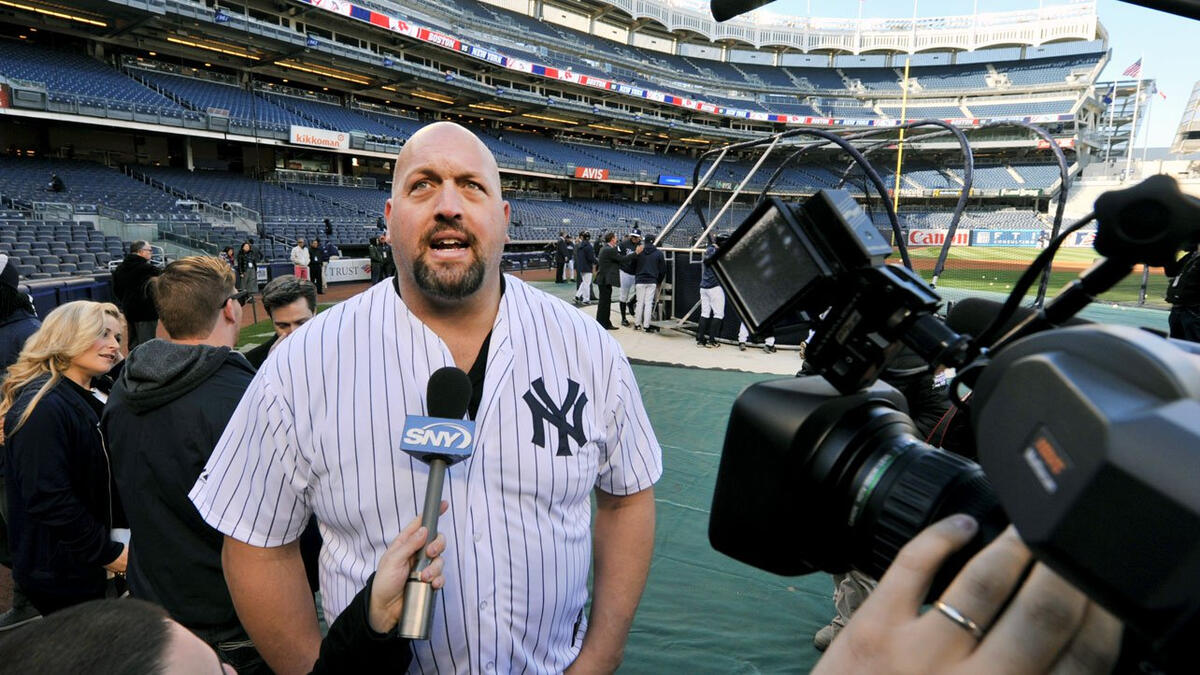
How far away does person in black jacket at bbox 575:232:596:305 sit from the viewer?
45.7 ft

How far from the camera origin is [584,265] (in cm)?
1408

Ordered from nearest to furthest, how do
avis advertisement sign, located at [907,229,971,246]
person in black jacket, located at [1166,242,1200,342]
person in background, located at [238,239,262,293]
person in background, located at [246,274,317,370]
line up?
person in background, located at [246,274,317,370] < person in black jacket, located at [1166,242,1200,342] < person in background, located at [238,239,262,293] < avis advertisement sign, located at [907,229,971,246]

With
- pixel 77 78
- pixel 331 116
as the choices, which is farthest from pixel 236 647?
pixel 331 116

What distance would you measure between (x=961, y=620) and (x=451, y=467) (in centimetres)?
111

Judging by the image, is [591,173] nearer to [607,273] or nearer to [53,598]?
[607,273]

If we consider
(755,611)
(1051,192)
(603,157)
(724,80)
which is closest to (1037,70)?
(1051,192)

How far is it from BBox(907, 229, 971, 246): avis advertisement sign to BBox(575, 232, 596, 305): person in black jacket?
86.1 feet

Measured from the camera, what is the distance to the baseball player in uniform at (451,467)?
135 cm

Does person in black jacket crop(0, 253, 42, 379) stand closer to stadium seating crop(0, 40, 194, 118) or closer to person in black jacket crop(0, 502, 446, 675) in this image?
person in black jacket crop(0, 502, 446, 675)

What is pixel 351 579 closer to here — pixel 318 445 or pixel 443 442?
pixel 318 445

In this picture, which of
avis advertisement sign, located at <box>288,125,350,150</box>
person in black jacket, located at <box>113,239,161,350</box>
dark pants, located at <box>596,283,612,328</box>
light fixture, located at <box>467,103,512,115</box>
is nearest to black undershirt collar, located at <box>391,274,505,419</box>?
person in black jacket, located at <box>113,239,161,350</box>

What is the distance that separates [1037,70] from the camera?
150 ft

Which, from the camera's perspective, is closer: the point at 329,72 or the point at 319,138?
the point at 319,138

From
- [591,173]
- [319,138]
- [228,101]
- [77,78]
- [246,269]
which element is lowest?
[246,269]
